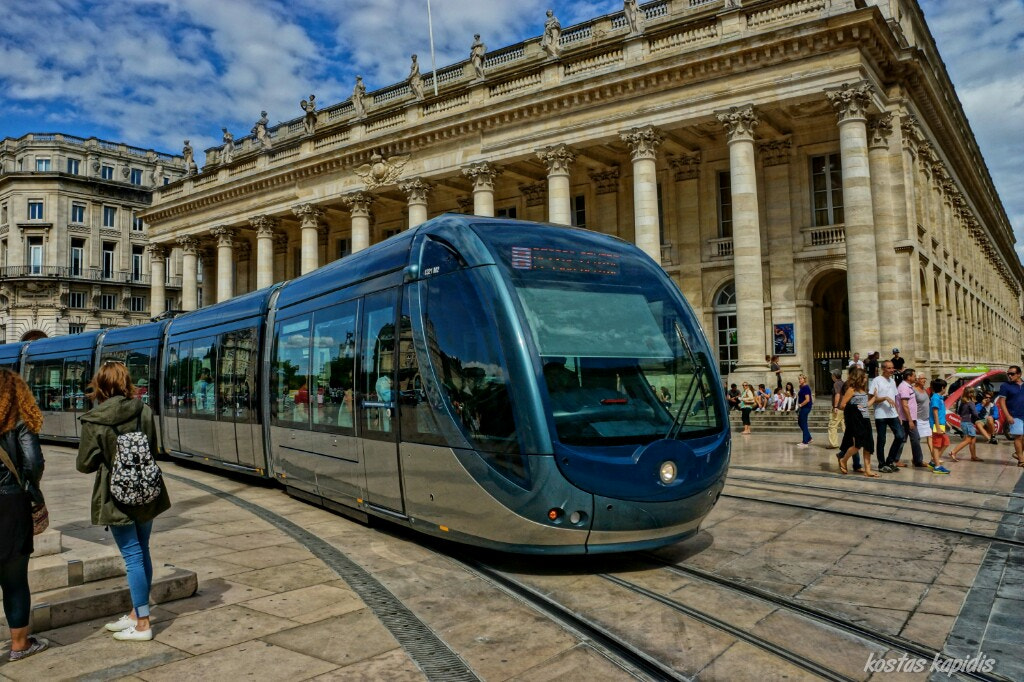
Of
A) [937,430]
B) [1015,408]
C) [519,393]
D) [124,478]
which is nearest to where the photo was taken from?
[124,478]

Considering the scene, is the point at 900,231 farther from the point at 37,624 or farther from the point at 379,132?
the point at 37,624

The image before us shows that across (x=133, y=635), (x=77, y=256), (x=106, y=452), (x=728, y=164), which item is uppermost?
(x=77, y=256)

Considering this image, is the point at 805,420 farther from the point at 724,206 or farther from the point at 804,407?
the point at 724,206

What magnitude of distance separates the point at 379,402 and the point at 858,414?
7695 millimetres

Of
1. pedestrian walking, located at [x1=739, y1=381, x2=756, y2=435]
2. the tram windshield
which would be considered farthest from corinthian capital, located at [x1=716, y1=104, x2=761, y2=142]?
the tram windshield

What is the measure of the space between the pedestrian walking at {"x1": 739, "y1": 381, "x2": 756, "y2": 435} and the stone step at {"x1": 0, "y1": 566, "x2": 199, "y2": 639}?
16002 mm

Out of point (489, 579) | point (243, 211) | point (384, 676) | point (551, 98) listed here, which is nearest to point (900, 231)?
point (551, 98)

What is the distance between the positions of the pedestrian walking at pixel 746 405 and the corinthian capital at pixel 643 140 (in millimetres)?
8089

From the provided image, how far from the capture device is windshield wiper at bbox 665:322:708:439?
5889 mm

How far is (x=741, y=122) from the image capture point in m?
22.3

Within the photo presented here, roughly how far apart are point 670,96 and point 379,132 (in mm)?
12583

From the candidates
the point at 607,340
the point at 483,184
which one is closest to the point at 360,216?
the point at 483,184

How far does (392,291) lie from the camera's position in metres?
7.12

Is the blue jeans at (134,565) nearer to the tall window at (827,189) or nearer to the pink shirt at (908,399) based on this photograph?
the pink shirt at (908,399)
